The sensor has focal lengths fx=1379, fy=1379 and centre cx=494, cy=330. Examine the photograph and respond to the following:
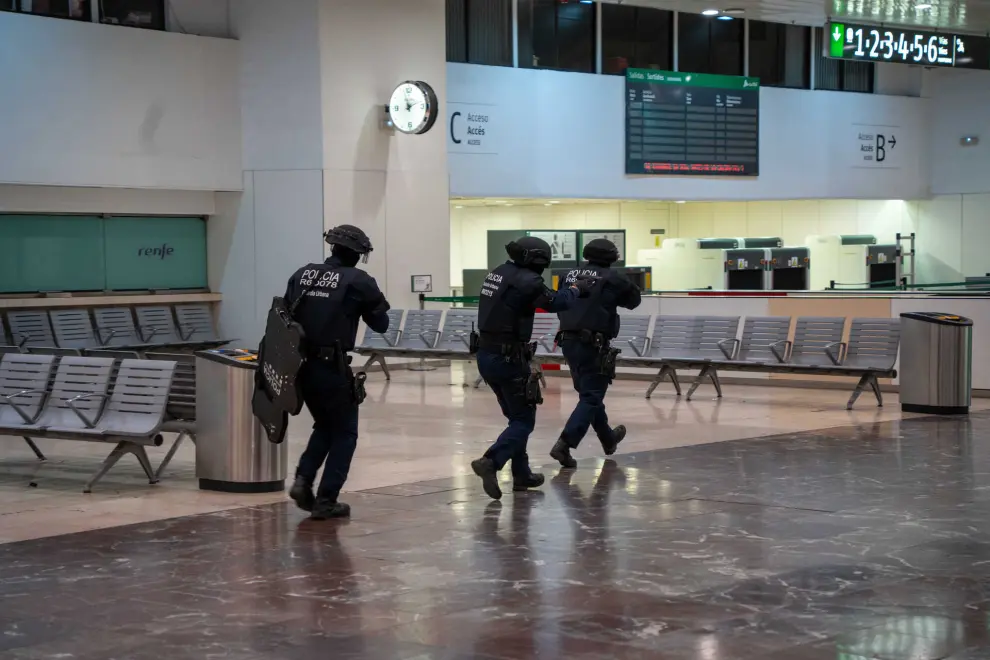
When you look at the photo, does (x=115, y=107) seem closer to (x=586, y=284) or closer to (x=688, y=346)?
(x=688, y=346)

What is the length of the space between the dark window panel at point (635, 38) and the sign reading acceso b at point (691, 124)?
0.46 meters

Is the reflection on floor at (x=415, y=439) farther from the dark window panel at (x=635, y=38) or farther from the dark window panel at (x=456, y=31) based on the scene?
the dark window panel at (x=635, y=38)

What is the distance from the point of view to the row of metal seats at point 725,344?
528 inches

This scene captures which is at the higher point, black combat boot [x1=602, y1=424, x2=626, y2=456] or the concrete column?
the concrete column

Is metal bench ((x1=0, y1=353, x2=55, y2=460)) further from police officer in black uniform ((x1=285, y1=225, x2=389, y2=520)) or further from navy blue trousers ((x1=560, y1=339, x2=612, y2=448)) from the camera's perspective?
navy blue trousers ((x1=560, y1=339, x2=612, y2=448))

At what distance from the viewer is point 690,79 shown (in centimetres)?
2153

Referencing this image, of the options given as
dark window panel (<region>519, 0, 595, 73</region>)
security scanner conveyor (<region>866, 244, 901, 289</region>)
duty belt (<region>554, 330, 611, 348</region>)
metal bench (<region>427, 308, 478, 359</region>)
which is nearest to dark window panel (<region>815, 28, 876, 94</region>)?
security scanner conveyor (<region>866, 244, 901, 289</region>)

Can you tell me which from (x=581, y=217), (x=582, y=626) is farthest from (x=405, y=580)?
(x=581, y=217)

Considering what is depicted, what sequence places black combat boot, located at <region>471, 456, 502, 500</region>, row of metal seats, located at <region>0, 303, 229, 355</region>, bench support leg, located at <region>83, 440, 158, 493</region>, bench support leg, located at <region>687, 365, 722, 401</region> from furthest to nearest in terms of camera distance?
1. row of metal seats, located at <region>0, 303, 229, 355</region>
2. bench support leg, located at <region>687, 365, 722, 401</region>
3. bench support leg, located at <region>83, 440, 158, 493</region>
4. black combat boot, located at <region>471, 456, 502, 500</region>

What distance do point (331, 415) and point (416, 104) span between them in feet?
34.0

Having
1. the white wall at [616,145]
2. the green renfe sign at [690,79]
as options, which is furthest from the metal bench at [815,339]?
the green renfe sign at [690,79]

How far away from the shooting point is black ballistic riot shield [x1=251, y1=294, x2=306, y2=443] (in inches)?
294

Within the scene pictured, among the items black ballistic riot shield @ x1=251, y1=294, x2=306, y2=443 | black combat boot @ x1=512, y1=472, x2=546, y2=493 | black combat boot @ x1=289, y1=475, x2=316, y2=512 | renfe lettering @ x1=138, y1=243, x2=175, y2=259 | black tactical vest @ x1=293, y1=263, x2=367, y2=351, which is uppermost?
renfe lettering @ x1=138, y1=243, x2=175, y2=259

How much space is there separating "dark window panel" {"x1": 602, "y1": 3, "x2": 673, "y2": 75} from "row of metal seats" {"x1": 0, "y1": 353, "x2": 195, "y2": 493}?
13085 millimetres
